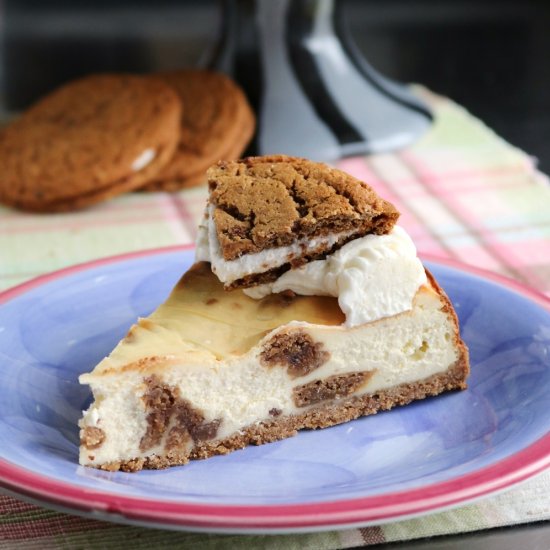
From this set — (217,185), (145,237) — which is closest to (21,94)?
(145,237)

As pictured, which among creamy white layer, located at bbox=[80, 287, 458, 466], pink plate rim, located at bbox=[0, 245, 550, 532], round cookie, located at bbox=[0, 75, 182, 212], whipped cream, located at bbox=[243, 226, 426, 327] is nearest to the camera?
pink plate rim, located at bbox=[0, 245, 550, 532]

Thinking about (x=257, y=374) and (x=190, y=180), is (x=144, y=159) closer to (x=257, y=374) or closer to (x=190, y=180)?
(x=190, y=180)

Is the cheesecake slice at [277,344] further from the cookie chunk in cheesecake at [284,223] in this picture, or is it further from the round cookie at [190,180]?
the round cookie at [190,180]

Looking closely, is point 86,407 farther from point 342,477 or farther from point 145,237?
point 145,237

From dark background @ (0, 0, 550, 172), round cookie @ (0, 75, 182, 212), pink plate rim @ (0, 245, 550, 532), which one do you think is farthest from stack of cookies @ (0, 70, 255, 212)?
pink plate rim @ (0, 245, 550, 532)

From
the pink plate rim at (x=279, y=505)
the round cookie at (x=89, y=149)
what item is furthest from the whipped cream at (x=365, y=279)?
the round cookie at (x=89, y=149)

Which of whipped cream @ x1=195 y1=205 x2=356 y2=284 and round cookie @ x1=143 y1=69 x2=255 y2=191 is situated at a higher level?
whipped cream @ x1=195 y1=205 x2=356 y2=284

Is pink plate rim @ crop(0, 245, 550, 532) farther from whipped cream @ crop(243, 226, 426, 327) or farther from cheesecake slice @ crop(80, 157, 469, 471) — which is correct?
whipped cream @ crop(243, 226, 426, 327)
